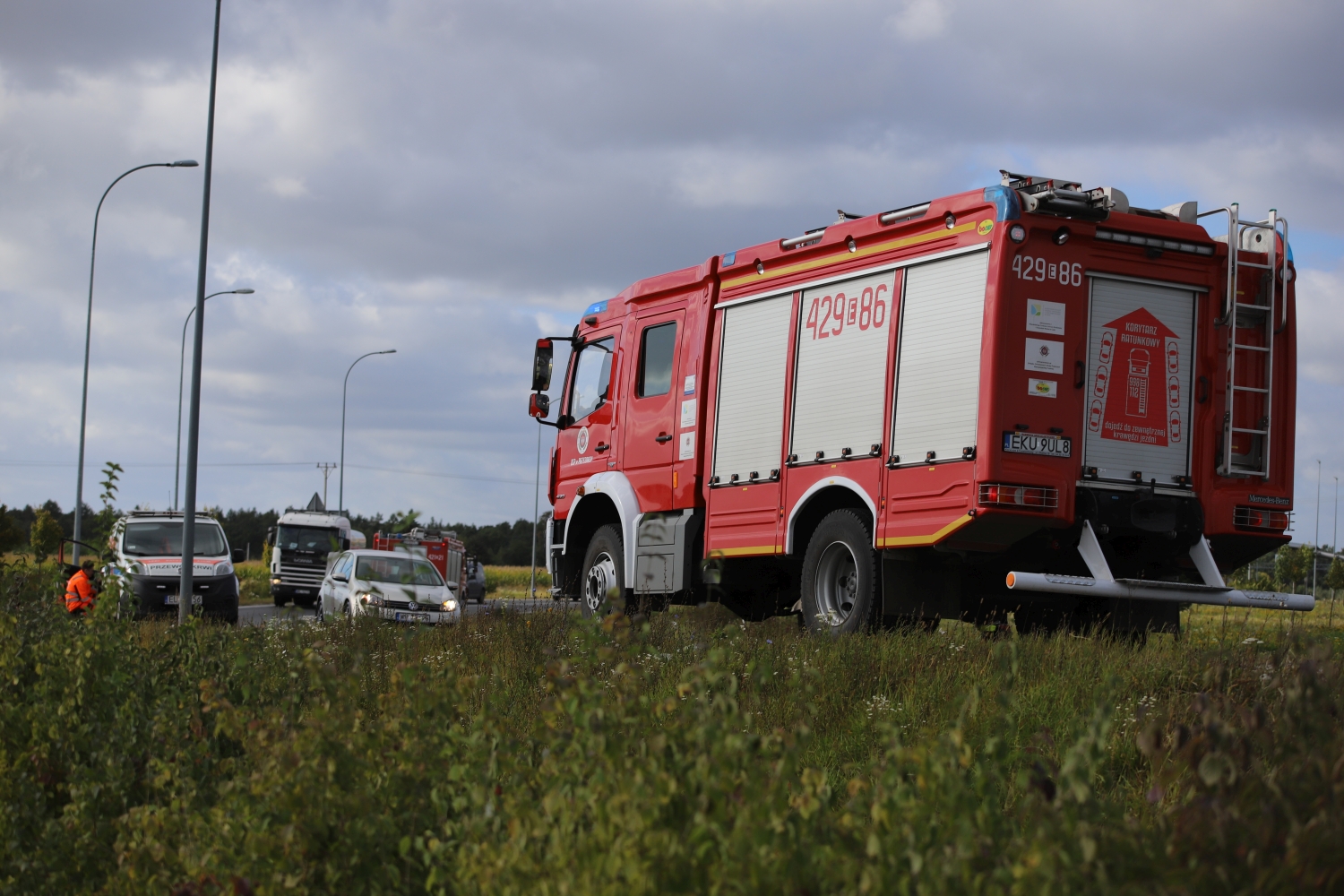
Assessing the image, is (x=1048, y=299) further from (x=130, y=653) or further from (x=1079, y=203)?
(x=130, y=653)

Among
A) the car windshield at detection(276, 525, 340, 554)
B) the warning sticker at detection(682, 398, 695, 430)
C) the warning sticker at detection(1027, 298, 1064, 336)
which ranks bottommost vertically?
the car windshield at detection(276, 525, 340, 554)

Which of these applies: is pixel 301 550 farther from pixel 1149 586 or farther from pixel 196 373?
pixel 1149 586

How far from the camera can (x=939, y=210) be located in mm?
9906

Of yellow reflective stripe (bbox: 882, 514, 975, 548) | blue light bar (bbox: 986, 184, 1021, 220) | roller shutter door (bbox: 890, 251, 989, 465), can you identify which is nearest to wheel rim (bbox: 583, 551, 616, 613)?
yellow reflective stripe (bbox: 882, 514, 975, 548)

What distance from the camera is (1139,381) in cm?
967

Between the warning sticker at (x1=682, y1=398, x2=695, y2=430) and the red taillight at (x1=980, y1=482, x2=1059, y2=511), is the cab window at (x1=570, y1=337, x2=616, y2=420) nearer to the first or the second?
the warning sticker at (x1=682, y1=398, x2=695, y2=430)

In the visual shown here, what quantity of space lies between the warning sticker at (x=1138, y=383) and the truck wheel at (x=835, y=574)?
198 cm

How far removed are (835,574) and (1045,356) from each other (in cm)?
249

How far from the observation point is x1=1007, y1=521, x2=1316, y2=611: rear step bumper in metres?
8.98

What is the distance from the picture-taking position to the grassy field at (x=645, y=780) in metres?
2.71

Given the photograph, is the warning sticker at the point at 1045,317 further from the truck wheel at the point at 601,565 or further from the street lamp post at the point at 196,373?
the street lamp post at the point at 196,373

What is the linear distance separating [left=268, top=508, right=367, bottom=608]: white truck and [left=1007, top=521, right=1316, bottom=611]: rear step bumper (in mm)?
31921

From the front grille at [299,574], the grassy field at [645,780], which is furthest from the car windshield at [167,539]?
the grassy field at [645,780]

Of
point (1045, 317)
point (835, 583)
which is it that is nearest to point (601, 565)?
point (835, 583)
